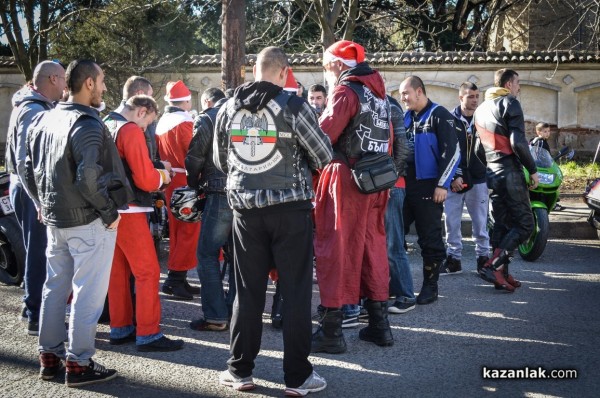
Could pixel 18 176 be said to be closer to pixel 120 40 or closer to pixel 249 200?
pixel 249 200

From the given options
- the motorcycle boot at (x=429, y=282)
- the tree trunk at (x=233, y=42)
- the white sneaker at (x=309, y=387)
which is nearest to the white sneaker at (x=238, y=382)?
the white sneaker at (x=309, y=387)

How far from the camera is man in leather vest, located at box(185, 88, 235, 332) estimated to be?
5875mm

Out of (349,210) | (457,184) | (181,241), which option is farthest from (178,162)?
(457,184)

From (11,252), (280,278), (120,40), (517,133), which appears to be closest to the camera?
(280,278)

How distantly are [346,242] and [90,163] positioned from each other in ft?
6.38

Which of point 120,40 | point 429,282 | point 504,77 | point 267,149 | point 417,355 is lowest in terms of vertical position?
point 417,355

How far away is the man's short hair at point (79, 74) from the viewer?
15.3 ft

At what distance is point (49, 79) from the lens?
5832 millimetres

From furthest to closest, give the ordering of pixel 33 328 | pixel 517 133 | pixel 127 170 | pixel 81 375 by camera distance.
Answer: pixel 517 133 < pixel 33 328 < pixel 127 170 < pixel 81 375

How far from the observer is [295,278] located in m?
4.46

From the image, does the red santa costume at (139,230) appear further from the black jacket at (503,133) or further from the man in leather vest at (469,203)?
the man in leather vest at (469,203)

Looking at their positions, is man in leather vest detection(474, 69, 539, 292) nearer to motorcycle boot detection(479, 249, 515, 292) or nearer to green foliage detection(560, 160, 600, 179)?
motorcycle boot detection(479, 249, 515, 292)

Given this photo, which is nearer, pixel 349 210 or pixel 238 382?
pixel 238 382

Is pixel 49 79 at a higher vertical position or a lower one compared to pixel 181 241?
higher
